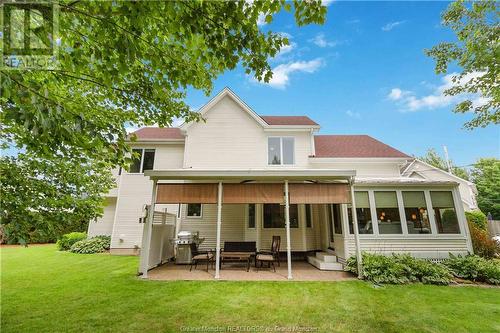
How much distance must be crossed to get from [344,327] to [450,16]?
11143mm

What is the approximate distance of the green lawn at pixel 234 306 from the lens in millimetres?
4539

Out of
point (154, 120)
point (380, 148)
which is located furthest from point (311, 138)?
point (154, 120)

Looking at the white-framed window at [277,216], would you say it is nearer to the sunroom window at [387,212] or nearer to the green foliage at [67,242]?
the sunroom window at [387,212]

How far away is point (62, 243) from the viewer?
14594 millimetres

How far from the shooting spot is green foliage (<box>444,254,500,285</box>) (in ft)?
24.5

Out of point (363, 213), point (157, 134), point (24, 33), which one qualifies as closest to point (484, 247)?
point (363, 213)

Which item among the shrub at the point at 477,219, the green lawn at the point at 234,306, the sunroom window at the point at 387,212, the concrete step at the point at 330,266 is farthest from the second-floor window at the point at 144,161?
the shrub at the point at 477,219

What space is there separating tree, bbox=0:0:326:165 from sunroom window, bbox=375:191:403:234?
798 cm

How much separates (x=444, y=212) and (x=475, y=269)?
90.5 inches

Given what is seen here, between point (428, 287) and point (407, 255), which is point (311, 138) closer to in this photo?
point (407, 255)

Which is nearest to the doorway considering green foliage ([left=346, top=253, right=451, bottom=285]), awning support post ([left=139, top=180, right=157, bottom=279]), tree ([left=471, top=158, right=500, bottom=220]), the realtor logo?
green foliage ([left=346, top=253, right=451, bottom=285])

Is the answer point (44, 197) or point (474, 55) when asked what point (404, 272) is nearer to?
point (474, 55)

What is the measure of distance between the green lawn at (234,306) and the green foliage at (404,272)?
418mm

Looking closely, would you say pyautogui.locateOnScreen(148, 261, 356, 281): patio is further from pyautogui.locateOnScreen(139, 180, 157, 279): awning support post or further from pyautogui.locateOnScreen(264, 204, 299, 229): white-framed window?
pyautogui.locateOnScreen(264, 204, 299, 229): white-framed window
